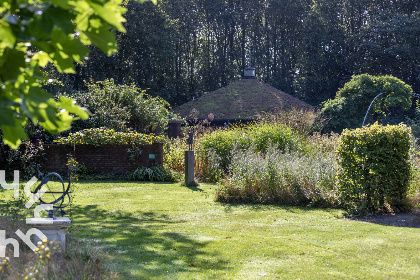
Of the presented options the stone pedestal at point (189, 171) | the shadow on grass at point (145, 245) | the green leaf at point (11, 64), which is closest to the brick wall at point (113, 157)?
the stone pedestal at point (189, 171)

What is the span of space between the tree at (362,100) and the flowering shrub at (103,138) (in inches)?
578

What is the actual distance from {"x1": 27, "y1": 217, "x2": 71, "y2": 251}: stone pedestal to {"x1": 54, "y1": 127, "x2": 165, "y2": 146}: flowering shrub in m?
10.1

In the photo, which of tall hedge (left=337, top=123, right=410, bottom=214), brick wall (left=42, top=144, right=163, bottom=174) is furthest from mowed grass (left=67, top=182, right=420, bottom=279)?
brick wall (left=42, top=144, right=163, bottom=174)

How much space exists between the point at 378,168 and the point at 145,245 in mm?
5103

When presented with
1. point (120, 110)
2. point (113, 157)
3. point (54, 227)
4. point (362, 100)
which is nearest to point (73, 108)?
point (54, 227)

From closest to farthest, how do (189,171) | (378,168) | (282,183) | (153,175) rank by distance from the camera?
(378,168), (282,183), (189,171), (153,175)

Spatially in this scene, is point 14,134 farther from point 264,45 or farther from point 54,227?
point 264,45

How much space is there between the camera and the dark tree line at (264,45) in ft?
111

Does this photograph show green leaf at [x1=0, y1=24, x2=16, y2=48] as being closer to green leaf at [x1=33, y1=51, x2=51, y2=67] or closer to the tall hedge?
green leaf at [x1=33, y1=51, x2=51, y2=67]

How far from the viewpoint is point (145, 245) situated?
592 cm

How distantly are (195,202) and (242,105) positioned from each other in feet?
64.5

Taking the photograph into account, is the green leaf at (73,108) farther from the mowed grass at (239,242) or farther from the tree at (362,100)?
the tree at (362,100)

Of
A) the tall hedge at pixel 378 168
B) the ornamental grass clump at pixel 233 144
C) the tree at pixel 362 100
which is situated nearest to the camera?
the tall hedge at pixel 378 168

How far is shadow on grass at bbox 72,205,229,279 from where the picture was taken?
16.1 ft
